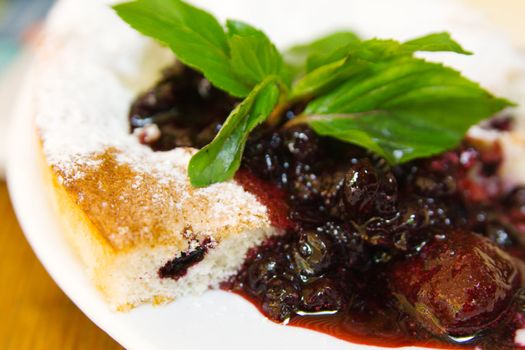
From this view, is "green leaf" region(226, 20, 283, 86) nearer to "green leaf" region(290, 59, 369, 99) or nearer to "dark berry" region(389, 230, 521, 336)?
"green leaf" region(290, 59, 369, 99)

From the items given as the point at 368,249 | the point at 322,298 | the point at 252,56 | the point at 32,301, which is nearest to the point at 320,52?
the point at 252,56

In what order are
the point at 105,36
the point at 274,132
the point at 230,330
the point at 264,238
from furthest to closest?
the point at 105,36 → the point at 274,132 → the point at 264,238 → the point at 230,330

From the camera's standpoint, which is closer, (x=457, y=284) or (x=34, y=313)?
(x=457, y=284)

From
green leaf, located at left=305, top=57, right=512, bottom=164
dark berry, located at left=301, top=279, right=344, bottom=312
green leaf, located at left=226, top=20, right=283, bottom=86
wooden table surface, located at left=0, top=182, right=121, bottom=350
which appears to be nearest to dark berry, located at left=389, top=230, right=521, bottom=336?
dark berry, located at left=301, top=279, right=344, bottom=312

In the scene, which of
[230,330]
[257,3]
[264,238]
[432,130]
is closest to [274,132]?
[264,238]

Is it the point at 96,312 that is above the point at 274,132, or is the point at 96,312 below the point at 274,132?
below

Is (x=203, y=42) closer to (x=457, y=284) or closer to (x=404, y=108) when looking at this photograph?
(x=404, y=108)

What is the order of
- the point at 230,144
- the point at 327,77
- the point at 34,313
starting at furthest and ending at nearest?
the point at 34,313 → the point at 327,77 → the point at 230,144

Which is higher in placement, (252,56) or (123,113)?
(252,56)

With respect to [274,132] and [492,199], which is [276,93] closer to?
[274,132]
